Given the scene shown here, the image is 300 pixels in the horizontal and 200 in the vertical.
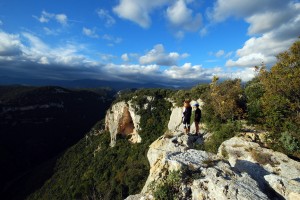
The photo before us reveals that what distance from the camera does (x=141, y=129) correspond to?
3014 inches

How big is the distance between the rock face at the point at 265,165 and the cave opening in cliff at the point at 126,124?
7066 cm

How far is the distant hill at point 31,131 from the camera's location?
13275cm

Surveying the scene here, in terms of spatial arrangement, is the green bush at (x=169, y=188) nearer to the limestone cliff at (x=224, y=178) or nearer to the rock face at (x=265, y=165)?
the limestone cliff at (x=224, y=178)

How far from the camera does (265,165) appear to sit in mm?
13297

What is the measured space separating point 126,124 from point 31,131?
101447mm

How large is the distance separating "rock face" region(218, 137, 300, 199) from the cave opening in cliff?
232ft

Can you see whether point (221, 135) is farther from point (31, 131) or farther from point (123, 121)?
point (31, 131)

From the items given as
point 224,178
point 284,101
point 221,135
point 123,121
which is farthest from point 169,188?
point 123,121

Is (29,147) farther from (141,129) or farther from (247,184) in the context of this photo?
(247,184)

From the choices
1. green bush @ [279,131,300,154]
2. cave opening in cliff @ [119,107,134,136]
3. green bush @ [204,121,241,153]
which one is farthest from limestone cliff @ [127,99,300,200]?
cave opening in cliff @ [119,107,134,136]

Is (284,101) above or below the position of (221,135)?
above

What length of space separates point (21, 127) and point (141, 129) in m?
118

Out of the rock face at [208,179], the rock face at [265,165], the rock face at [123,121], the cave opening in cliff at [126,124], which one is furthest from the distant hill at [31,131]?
the rock face at [208,179]

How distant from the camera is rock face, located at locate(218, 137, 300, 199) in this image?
966cm
